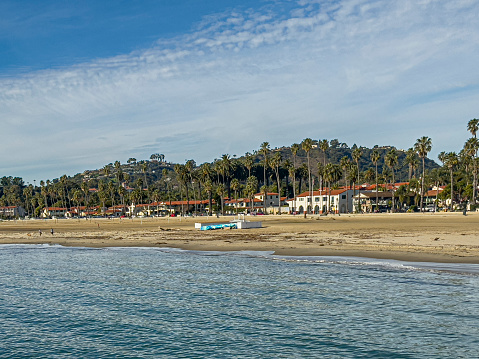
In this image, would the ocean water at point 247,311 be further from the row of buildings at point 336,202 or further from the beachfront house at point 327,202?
the beachfront house at point 327,202

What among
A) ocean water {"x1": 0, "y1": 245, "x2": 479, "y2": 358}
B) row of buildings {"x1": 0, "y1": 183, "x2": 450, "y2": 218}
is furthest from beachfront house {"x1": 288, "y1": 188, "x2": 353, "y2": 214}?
ocean water {"x1": 0, "y1": 245, "x2": 479, "y2": 358}

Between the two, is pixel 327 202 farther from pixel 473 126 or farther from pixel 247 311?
pixel 247 311

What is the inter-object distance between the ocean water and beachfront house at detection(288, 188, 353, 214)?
93.3 meters

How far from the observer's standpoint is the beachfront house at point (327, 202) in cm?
11912

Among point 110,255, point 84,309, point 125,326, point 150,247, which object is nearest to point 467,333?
point 125,326

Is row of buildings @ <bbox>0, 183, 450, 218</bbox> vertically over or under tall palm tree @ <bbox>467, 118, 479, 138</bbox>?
under

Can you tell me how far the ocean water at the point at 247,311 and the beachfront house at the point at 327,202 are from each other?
93298 mm

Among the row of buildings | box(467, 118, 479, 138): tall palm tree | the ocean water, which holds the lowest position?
the ocean water

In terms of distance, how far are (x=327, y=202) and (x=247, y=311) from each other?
10673 centimetres

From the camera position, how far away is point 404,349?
1197 centimetres

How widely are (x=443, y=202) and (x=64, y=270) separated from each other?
117 meters

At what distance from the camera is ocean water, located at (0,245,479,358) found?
1261cm

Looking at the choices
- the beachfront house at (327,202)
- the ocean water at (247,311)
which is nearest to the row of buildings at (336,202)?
the beachfront house at (327,202)

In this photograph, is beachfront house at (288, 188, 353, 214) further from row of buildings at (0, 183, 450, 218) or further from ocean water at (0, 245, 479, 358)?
ocean water at (0, 245, 479, 358)
